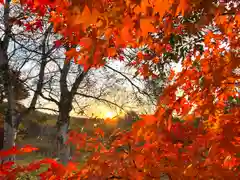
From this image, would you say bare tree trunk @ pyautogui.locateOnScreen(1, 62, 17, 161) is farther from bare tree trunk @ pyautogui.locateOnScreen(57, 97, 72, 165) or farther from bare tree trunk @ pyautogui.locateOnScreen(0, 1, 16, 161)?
bare tree trunk @ pyautogui.locateOnScreen(57, 97, 72, 165)

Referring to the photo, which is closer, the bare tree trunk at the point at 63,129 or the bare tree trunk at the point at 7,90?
the bare tree trunk at the point at 7,90

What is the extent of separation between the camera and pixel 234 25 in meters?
5.45

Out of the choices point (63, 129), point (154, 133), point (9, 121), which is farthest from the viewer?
point (63, 129)

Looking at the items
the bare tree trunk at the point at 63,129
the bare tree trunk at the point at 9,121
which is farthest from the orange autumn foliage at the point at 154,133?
Result: the bare tree trunk at the point at 63,129

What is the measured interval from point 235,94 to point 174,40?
49.8 inches

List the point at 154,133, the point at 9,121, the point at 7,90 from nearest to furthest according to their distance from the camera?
the point at 154,133, the point at 9,121, the point at 7,90

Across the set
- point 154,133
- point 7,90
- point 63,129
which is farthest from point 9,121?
point 154,133

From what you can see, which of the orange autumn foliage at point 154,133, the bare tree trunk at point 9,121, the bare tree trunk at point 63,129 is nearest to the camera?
the orange autumn foliage at point 154,133

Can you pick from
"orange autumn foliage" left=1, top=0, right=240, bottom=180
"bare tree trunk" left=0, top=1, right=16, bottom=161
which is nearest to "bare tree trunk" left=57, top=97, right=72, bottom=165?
"bare tree trunk" left=0, top=1, right=16, bottom=161

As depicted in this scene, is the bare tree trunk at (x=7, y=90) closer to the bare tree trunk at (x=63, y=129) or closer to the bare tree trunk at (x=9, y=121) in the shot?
the bare tree trunk at (x=9, y=121)

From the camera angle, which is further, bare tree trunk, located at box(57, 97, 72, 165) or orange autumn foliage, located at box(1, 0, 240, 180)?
bare tree trunk, located at box(57, 97, 72, 165)

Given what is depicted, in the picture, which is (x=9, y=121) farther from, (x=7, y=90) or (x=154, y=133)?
(x=154, y=133)

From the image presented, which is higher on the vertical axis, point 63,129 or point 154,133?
point 63,129

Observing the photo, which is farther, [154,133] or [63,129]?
[63,129]
